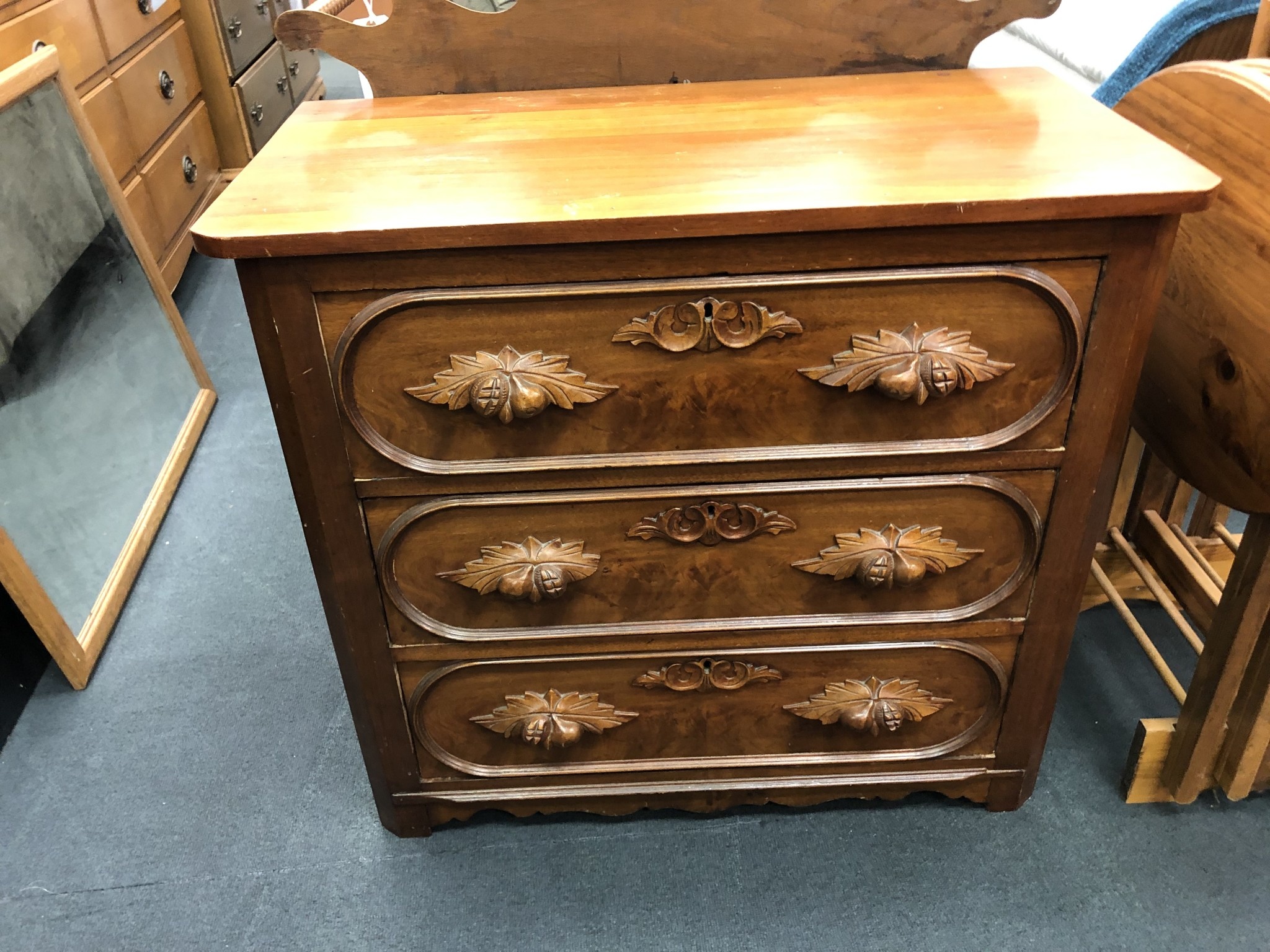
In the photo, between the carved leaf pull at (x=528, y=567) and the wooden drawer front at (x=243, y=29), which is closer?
the carved leaf pull at (x=528, y=567)

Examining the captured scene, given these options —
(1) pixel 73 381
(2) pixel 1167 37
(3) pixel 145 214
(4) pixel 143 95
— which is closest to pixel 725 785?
(2) pixel 1167 37

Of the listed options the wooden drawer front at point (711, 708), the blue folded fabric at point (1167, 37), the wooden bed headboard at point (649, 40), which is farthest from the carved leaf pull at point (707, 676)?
the blue folded fabric at point (1167, 37)

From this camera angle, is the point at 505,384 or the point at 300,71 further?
the point at 300,71

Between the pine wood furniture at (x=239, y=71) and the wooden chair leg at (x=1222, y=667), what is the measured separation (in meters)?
2.78

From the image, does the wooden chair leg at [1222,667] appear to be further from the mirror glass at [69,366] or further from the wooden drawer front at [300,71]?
the wooden drawer front at [300,71]

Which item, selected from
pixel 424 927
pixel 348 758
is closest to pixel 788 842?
pixel 424 927

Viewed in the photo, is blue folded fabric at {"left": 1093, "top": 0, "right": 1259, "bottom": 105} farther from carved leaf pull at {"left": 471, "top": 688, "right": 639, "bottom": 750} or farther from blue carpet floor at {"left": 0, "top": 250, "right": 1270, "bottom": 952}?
carved leaf pull at {"left": 471, "top": 688, "right": 639, "bottom": 750}

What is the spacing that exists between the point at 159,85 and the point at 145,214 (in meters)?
0.49

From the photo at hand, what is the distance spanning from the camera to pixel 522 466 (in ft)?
3.20

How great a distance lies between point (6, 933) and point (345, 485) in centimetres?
83

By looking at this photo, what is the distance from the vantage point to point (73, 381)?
172cm

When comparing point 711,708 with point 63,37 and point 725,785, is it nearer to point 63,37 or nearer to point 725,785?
point 725,785

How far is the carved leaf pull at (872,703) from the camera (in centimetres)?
117

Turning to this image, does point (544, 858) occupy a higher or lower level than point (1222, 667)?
lower
